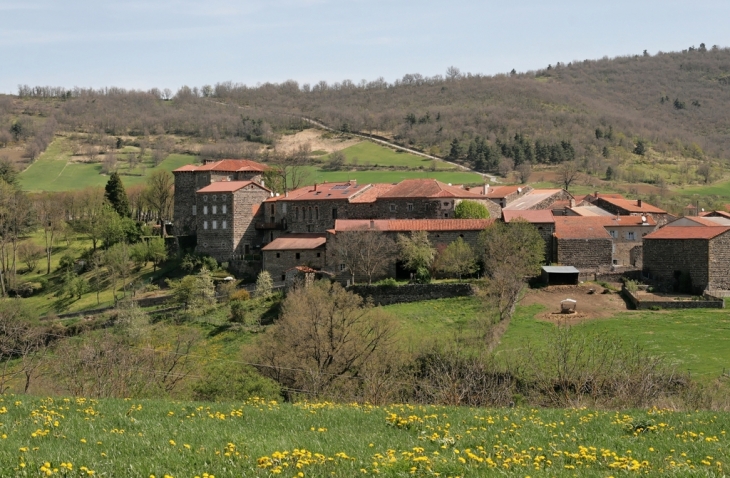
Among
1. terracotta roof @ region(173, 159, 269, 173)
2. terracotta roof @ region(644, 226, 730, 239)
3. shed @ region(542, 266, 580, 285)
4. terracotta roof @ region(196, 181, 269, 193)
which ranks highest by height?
terracotta roof @ region(173, 159, 269, 173)

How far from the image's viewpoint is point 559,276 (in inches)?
1885

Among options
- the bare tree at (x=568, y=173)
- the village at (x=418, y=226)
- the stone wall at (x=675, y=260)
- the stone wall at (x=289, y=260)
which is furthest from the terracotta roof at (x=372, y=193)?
the bare tree at (x=568, y=173)

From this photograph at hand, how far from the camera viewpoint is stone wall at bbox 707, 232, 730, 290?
46.1 metres

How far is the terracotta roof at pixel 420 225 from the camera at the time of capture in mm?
51656

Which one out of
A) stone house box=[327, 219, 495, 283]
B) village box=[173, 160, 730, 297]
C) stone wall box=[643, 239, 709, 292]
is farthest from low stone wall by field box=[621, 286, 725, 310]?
stone house box=[327, 219, 495, 283]

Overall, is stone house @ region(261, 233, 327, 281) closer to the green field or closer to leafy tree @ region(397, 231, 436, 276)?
leafy tree @ region(397, 231, 436, 276)

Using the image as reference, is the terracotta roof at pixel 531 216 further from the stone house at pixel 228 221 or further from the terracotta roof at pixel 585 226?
the stone house at pixel 228 221

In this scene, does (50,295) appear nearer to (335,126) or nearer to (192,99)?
(335,126)

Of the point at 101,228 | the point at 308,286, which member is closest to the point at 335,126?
the point at 101,228

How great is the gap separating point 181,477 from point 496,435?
208 inches

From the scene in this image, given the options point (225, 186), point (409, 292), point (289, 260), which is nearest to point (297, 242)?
point (289, 260)

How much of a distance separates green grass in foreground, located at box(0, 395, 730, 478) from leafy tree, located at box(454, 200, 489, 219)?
131 ft

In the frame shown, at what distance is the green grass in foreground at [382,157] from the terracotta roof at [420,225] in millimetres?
64650

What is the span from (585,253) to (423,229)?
388 inches
